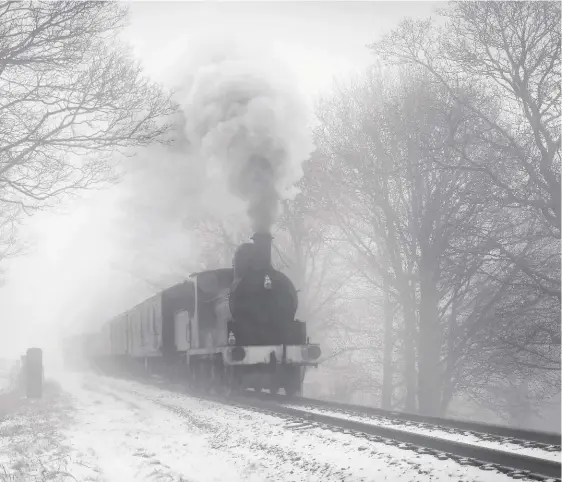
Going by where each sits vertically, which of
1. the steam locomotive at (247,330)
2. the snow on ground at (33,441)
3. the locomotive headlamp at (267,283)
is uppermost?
the locomotive headlamp at (267,283)

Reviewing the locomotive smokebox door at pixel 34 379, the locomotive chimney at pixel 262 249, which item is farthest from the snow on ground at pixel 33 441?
the locomotive chimney at pixel 262 249

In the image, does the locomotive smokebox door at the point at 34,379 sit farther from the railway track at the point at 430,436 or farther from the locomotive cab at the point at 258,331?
the railway track at the point at 430,436

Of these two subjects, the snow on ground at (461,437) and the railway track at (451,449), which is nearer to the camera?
the railway track at (451,449)

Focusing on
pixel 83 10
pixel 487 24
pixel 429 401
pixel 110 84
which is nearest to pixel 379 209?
pixel 429 401

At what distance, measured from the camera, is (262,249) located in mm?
15977

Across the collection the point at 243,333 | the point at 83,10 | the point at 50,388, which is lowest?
the point at 50,388

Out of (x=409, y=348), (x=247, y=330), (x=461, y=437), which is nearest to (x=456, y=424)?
(x=461, y=437)

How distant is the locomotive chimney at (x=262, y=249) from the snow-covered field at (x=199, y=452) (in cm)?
397

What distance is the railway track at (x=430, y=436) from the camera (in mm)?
6152

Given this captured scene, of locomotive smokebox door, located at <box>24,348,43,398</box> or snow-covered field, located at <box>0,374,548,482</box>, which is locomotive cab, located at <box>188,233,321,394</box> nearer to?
snow-covered field, located at <box>0,374,548,482</box>

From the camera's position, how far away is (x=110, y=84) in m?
12.2

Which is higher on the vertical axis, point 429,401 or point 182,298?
point 182,298

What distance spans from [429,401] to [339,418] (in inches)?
290

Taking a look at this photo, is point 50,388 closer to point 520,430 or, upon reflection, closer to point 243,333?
point 243,333
